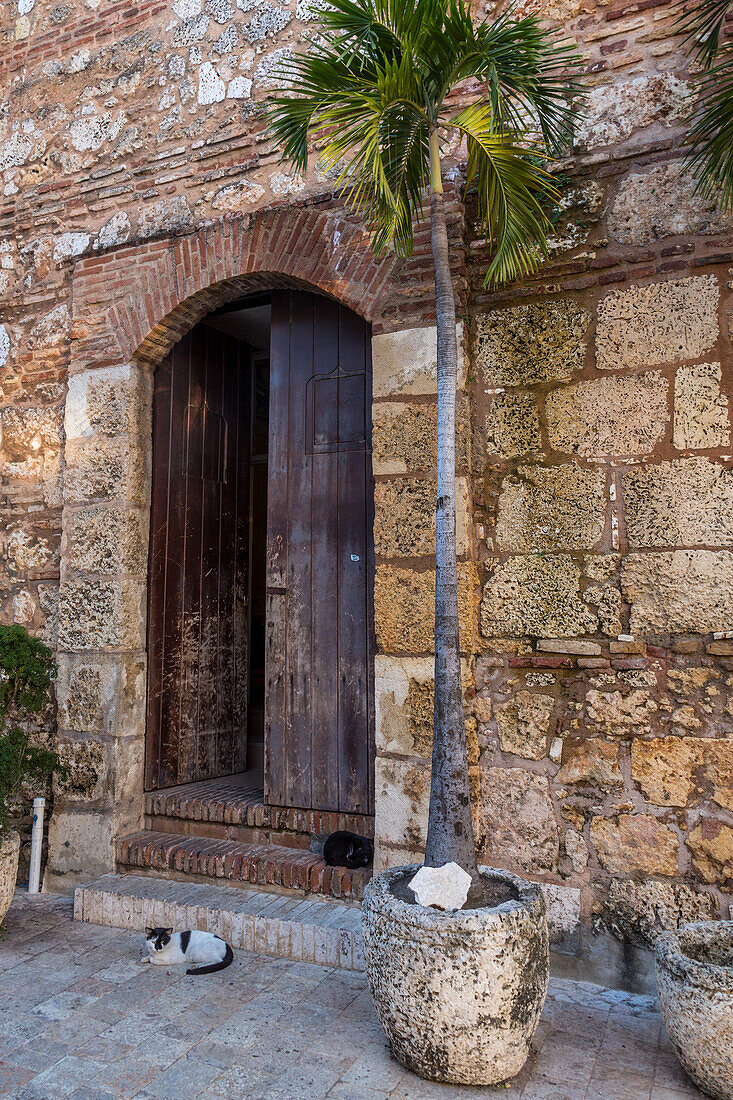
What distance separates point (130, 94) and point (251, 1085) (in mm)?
4677

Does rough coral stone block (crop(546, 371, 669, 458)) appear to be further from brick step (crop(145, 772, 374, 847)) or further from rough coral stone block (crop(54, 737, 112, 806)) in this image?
rough coral stone block (crop(54, 737, 112, 806))

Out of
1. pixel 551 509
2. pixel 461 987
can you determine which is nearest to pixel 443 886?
pixel 461 987

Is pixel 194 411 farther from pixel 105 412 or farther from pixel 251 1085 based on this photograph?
pixel 251 1085

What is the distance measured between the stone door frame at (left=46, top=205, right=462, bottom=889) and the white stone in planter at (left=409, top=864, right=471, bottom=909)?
207 cm

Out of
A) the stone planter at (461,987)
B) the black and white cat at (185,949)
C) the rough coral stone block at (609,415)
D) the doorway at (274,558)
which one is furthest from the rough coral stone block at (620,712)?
the black and white cat at (185,949)

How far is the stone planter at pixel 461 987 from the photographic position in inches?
82.5

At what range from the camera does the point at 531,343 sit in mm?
3094

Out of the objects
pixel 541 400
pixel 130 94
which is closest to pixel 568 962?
pixel 541 400

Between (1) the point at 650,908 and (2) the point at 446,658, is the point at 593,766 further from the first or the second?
(2) the point at 446,658

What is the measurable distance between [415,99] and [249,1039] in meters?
3.16

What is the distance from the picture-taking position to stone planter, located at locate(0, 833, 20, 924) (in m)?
3.19

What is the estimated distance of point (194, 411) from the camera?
439 cm

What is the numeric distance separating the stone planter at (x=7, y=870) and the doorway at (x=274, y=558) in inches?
31.5

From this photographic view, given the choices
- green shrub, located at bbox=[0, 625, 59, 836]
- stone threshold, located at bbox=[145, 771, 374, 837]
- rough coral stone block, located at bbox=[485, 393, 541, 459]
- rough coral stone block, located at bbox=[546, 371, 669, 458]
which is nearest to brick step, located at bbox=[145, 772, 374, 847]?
stone threshold, located at bbox=[145, 771, 374, 837]
